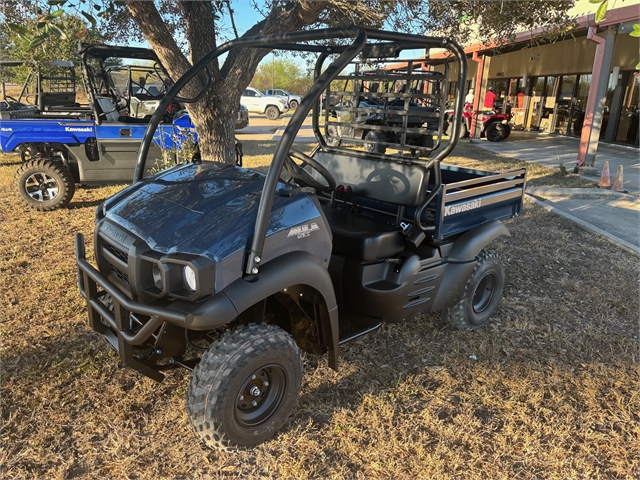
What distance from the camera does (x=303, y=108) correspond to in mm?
2047

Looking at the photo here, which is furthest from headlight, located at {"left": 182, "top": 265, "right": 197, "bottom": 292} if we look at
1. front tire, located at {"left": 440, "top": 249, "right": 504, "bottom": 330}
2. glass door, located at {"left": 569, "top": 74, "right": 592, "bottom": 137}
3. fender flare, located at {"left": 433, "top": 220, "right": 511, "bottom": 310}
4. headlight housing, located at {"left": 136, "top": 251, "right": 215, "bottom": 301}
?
glass door, located at {"left": 569, "top": 74, "right": 592, "bottom": 137}

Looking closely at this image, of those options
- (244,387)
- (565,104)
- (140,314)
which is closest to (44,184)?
(140,314)

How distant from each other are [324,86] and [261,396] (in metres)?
1.50

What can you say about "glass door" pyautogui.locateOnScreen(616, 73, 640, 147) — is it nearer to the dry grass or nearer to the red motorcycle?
the red motorcycle

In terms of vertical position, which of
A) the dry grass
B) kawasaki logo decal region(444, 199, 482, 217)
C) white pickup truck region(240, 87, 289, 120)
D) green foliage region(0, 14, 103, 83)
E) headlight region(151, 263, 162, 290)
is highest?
green foliage region(0, 14, 103, 83)

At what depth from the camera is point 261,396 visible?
7.79ft

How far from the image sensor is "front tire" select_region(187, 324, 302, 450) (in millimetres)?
2088

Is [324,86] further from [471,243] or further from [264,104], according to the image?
[264,104]

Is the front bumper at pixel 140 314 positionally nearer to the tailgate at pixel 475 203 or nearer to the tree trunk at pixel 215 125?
the tailgate at pixel 475 203

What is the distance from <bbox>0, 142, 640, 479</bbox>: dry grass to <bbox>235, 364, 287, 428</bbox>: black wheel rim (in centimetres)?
18

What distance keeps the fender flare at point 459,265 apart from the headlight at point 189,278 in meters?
1.79

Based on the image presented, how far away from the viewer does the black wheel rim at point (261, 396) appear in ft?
7.50

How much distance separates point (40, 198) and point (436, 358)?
567 cm

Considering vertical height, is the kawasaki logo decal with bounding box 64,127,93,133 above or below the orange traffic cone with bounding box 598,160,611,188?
above
